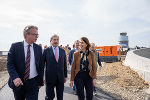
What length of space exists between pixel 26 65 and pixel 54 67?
1.09m

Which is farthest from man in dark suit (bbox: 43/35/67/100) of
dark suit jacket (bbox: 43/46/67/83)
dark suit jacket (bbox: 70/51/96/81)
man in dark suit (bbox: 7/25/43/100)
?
man in dark suit (bbox: 7/25/43/100)

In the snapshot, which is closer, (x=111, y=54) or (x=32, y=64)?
(x=32, y=64)

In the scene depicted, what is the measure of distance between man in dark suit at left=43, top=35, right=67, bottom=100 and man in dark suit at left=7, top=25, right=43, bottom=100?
826 mm

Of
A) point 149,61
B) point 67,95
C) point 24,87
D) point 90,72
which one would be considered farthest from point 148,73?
point 24,87

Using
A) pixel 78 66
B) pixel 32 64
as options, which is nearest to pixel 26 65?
pixel 32 64

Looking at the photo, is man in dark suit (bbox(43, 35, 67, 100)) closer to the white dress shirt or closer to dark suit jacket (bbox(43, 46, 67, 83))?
dark suit jacket (bbox(43, 46, 67, 83))

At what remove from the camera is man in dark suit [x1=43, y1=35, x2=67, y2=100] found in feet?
12.8

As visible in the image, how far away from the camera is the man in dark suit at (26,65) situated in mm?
2843

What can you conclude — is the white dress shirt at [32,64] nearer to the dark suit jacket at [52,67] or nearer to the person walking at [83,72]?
the dark suit jacket at [52,67]

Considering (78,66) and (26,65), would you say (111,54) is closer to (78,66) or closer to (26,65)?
(78,66)

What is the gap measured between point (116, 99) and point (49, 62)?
287 cm

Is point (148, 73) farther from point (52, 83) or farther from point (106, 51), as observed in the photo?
point (106, 51)

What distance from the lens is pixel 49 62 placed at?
391 centimetres

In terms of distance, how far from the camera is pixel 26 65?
289cm
